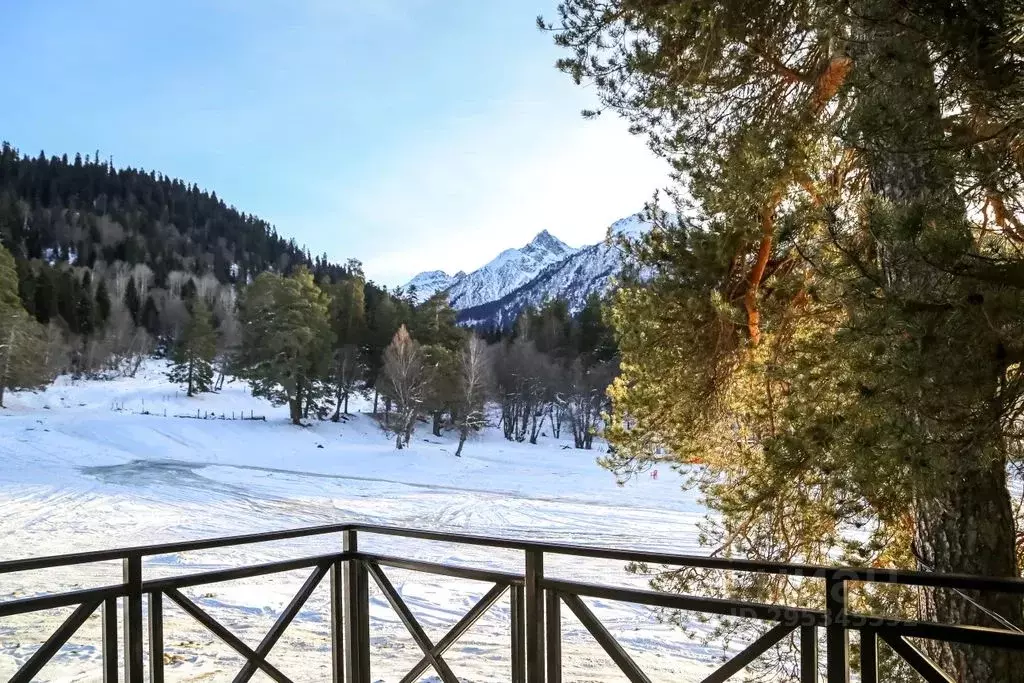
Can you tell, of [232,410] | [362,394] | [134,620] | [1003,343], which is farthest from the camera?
[362,394]

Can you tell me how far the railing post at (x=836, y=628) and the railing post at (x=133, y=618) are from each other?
8.10 ft

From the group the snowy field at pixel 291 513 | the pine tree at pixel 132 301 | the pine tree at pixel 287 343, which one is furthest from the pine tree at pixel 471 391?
the pine tree at pixel 132 301

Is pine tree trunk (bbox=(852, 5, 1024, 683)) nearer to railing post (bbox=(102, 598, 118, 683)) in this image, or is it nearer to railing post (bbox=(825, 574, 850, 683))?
railing post (bbox=(825, 574, 850, 683))

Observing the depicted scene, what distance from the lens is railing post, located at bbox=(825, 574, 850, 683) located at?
2.04 metres

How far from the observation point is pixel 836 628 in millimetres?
2053

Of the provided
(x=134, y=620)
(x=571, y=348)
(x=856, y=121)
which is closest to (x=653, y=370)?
(x=856, y=121)

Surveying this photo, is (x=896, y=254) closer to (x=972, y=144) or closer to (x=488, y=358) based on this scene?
(x=972, y=144)

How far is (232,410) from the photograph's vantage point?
3662cm

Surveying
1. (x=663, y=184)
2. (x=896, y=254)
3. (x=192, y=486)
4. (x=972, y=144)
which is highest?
(x=663, y=184)

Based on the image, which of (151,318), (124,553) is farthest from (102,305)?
(124,553)

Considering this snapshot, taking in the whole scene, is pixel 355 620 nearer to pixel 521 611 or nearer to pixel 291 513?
pixel 521 611

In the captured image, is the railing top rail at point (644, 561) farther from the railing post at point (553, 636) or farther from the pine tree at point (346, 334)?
the pine tree at point (346, 334)

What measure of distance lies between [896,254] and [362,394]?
38845mm

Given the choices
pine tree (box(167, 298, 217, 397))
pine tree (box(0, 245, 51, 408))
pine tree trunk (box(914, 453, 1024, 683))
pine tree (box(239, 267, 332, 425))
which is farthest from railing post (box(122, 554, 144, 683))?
pine tree (box(167, 298, 217, 397))
